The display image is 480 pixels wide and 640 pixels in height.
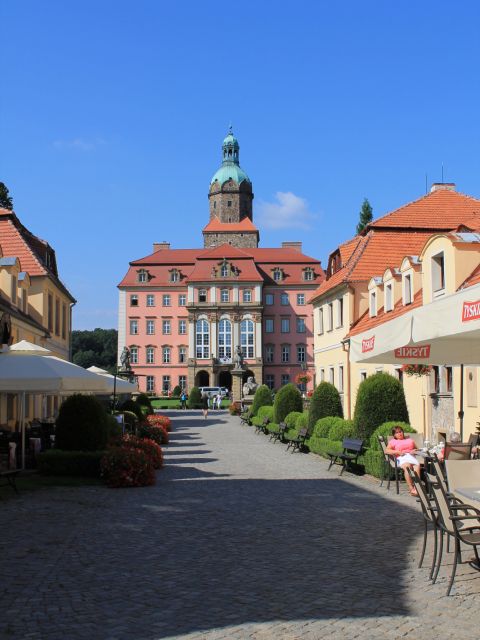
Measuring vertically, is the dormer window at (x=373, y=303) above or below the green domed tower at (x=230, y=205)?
below

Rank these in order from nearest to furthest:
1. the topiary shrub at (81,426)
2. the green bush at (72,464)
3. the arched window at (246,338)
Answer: the green bush at (72,464)
the topiary shrub at (81,426)
the arched window at (246,338)

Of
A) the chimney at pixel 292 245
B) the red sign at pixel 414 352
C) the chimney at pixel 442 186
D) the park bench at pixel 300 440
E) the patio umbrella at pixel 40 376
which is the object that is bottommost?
the park bench at pixel 300 440

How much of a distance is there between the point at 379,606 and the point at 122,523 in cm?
505

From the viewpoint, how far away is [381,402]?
16.5 m

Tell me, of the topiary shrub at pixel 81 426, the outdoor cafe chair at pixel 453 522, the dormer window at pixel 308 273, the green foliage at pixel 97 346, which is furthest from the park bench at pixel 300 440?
the green foliage at pixel 97 346

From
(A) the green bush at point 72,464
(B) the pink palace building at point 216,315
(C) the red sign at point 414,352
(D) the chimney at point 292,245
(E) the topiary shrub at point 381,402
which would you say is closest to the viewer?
(C) the red sign at point 414,352

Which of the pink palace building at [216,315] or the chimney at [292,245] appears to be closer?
the pink palace building at [216,315]

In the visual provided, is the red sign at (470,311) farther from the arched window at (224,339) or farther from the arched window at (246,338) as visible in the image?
the arched window at (246,338)

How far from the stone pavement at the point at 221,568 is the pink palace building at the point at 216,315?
7028cm

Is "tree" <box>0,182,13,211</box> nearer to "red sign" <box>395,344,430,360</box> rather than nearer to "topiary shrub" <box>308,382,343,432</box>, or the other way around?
"topiary shrub" <box>308,382,343,432</box>

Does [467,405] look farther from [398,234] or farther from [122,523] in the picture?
[398,234]

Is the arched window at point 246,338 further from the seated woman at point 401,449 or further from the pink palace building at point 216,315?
the seated woman at point 401,449

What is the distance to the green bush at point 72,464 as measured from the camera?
1541 centimetres

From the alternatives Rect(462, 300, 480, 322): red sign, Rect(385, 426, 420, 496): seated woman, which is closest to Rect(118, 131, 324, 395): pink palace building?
Rect(385, 426, 420, 496): seated woman
